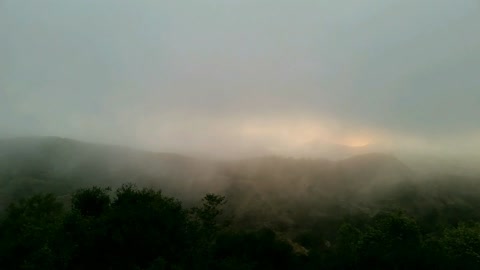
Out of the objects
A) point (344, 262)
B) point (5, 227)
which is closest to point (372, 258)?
point (344, 262)

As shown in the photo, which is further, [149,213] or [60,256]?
[149,213]

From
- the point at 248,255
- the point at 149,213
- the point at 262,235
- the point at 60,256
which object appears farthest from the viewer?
the point at 262,235

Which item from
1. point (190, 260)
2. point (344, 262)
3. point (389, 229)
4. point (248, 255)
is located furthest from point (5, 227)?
point (389, 229)

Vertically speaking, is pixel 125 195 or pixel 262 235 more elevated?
pixel 125 195

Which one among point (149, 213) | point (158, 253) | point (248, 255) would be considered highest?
point (149, 213)

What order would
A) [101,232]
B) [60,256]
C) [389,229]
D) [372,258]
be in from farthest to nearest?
[389,229]
[372,258]
[101,232]
[60,256]

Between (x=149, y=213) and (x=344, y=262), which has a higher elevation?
(x=149, y=213)

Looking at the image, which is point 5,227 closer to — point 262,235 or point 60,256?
point 60,256

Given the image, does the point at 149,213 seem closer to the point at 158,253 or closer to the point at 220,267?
the point at 158,253

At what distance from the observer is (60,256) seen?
44125mm

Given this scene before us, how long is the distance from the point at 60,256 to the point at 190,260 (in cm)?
1501

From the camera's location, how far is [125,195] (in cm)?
6181

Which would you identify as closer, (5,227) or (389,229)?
(5,227)

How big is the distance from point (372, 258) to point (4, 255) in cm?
4747
